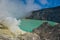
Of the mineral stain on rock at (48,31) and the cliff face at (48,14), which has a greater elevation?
the cliff face at (48,14)

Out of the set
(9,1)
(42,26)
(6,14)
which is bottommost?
(42,26)

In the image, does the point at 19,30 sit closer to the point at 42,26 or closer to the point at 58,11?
the point at 42,26

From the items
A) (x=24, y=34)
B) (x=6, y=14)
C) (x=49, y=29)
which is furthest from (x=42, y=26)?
(x=6, y=14)

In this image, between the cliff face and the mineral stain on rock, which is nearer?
the mineral stain on rock

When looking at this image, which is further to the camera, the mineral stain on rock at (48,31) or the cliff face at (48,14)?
the cliff face at (48,14)

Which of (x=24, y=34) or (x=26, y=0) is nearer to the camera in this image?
(x=24, y=34)

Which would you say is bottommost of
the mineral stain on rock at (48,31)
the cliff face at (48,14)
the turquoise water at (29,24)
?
the mineral stain on rock at (48,31)

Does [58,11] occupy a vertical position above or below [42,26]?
above
